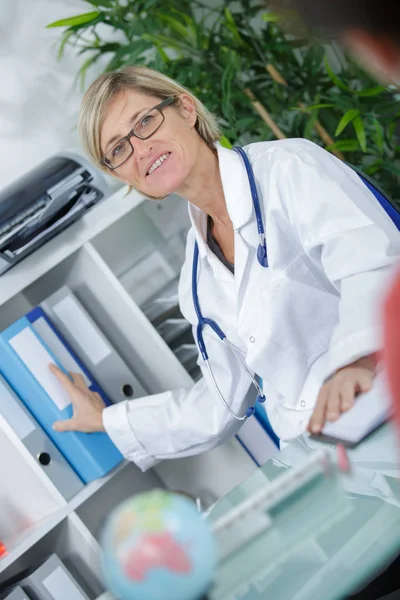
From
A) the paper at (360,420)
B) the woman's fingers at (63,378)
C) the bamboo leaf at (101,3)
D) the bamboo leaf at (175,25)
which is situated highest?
the bamboo leaf at (101,3)

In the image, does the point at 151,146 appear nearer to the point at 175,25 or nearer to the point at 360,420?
the point at 360,420

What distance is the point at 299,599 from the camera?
557 millimetres

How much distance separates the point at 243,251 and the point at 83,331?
0.61 m

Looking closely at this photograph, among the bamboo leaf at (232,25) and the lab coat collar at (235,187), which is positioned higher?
the bamboo leaf at (232,25)

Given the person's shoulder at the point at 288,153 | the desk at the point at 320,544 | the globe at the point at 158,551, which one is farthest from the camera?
the person's shoulder at the point at 288,153

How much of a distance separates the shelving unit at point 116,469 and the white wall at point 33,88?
40 cm

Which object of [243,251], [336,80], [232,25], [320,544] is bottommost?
[320,544]

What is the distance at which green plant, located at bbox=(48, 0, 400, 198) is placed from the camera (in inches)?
77.8

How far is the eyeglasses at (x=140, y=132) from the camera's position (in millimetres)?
1293

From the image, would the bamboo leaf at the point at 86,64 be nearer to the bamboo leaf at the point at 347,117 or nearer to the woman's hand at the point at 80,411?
the bamboo leaf at the point at 347,117

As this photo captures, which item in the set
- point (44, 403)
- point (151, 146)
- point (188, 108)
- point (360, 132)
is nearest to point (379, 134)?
point (360, 132)

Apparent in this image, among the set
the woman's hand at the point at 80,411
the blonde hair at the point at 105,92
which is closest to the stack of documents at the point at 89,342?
the woman's hand at the point at 80,411

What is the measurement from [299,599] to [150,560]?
0.62ft

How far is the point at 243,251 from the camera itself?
1240 mm
